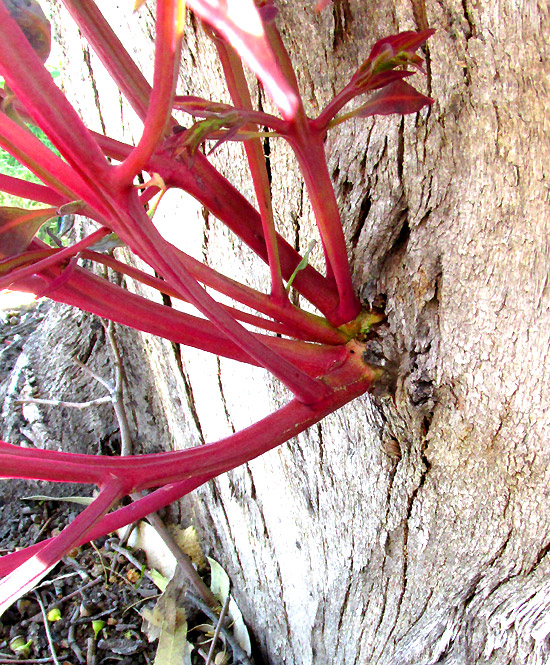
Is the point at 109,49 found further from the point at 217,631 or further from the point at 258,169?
the point at 217,631

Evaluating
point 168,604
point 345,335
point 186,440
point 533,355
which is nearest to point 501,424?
point 533,355

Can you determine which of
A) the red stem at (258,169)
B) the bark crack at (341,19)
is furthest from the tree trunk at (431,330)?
the red stem at (258,169)

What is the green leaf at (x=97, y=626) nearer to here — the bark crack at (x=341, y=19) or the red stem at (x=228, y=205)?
the red stem at (x=228, y=205)

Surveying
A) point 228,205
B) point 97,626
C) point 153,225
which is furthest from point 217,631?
point 153,225

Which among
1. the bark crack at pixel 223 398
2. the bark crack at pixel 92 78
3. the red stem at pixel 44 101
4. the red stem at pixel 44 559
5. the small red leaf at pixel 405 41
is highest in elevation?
the bark crack at pixel 92 78

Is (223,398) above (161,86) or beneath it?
above

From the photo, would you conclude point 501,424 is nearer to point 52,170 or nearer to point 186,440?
point 52,170

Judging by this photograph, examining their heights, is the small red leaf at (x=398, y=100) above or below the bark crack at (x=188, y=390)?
below
